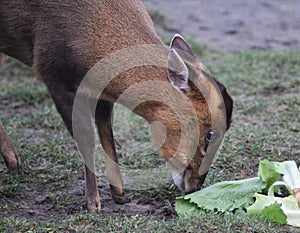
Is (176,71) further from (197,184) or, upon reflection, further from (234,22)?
(234,22)

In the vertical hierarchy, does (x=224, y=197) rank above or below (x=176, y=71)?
below

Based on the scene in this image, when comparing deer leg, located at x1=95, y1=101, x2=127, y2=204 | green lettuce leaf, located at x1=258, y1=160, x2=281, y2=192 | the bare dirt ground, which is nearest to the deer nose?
green lettuce leaf, located at x1=258, y1=160, x2=281, y2=192

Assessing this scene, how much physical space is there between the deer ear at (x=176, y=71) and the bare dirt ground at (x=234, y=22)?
4.62 metres

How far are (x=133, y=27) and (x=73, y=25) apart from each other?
1.38 feet

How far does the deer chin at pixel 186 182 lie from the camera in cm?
519

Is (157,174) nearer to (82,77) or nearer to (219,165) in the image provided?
(219,165)

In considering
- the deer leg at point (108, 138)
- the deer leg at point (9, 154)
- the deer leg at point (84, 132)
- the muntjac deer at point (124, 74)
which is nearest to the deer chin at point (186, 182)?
the muntjac deer at point (124, 74)

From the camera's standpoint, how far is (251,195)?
4.83 metres

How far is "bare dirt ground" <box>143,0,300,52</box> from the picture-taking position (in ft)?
32.5

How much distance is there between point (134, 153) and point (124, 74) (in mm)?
1214

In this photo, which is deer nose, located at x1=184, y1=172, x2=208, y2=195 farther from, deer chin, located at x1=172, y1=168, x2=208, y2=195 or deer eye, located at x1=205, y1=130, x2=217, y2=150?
deer eye, located at x1=205, y1=130, x2=217, y2=150

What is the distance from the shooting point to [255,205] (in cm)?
463

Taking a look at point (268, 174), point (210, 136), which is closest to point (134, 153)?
point (210, 136)

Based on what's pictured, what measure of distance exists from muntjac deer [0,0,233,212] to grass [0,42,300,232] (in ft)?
1.17
